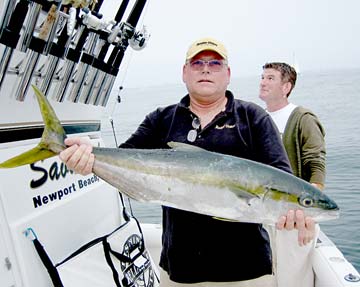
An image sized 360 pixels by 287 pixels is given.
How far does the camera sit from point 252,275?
2.36 metres

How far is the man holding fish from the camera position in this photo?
2.35 metres

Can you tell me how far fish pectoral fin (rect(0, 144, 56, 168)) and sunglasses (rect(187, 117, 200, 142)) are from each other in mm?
786

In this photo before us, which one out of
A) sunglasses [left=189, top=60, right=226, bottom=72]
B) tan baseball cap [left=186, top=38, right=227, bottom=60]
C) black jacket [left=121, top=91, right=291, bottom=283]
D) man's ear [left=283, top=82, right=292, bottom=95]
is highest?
man's ear [left=283, top=82, right=292, bottom=95]

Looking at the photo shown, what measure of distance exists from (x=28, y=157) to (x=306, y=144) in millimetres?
2448

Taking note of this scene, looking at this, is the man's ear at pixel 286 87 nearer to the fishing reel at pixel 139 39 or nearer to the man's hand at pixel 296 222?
the fishing reel at pixel 139 39

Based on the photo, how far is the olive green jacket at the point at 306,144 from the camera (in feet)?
11.6

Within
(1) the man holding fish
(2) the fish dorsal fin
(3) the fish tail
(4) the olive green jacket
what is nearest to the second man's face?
(4) the olive green jacket

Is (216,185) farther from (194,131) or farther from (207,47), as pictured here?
(207,47)

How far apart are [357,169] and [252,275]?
414 inches

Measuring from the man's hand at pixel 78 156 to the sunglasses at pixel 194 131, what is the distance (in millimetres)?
593

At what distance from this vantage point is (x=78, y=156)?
207cm

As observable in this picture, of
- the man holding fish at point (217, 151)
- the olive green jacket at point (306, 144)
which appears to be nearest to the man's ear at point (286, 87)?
the olive green jacket at point (306, 144)

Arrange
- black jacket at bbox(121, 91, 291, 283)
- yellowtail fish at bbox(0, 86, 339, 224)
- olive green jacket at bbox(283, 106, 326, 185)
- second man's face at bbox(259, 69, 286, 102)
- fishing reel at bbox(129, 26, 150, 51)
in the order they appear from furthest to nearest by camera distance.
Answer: second man's face at bbox(259, 69, 286, 102)
olive green jacket at bbox(283, 106, 326, 185)
fishing reel at bbox(129, 26, 150, 51)
black jacket at bbox(121, 91, 291, 283)
yellowtail fish at bbox(0, 86, 339, 224)

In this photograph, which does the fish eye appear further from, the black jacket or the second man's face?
the second man's face
